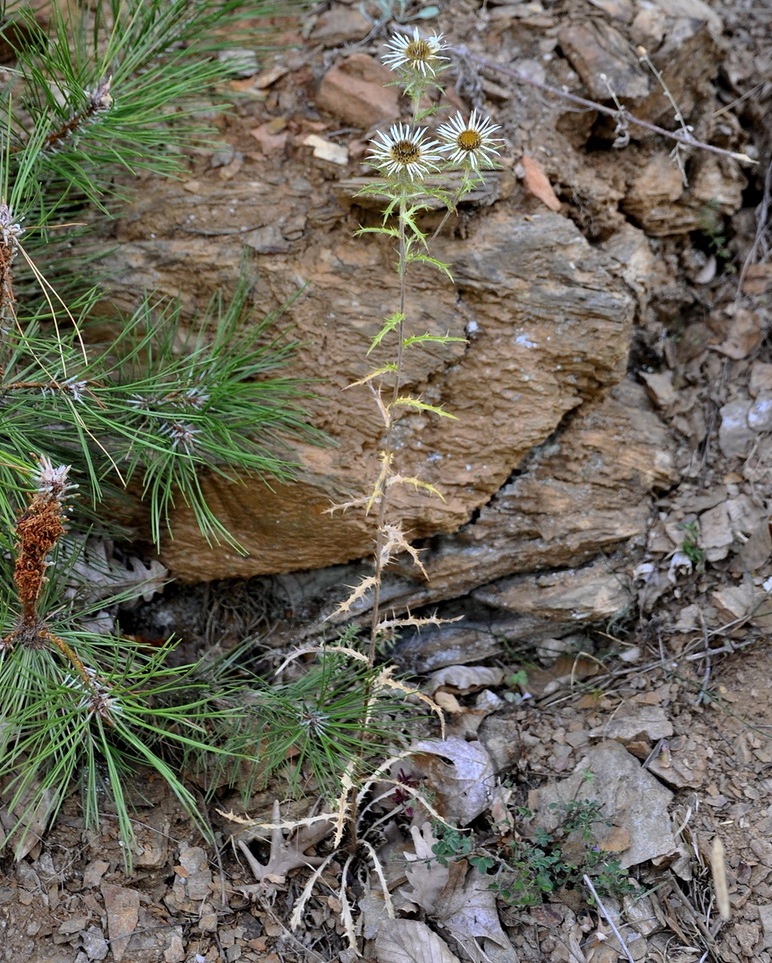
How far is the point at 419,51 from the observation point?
1.46 metres

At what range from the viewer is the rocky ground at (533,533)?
1.89m

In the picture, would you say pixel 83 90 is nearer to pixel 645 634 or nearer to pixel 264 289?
pixel 264 289

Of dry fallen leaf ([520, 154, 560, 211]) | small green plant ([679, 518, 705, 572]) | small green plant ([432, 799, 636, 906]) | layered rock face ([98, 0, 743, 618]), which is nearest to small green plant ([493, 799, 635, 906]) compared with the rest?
small green plant ([432, 799, 636, 906])

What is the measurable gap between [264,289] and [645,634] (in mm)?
1363

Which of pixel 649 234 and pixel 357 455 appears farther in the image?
pixel 649 234

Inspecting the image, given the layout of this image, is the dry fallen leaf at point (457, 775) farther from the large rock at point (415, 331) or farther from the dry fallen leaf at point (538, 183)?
the dry fallen leaf at point (538, 183)

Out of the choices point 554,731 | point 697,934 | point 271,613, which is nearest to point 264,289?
point 271,613

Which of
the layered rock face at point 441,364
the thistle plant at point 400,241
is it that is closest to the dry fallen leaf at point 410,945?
the thistle plant at point 400,241

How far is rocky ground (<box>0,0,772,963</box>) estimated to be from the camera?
1888 millimetres

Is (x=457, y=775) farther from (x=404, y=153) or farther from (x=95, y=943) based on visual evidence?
(x=404, y=153)

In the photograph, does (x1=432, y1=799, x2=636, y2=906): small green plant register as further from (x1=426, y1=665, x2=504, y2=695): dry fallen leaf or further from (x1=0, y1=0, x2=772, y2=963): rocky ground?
(x1=426, y1=665, x2=504, y2=695): dry fallen leaf

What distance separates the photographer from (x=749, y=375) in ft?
8.43

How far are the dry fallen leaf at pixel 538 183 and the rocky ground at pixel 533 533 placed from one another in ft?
0.04

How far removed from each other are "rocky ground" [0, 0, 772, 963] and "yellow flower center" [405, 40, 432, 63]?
0.80 m
